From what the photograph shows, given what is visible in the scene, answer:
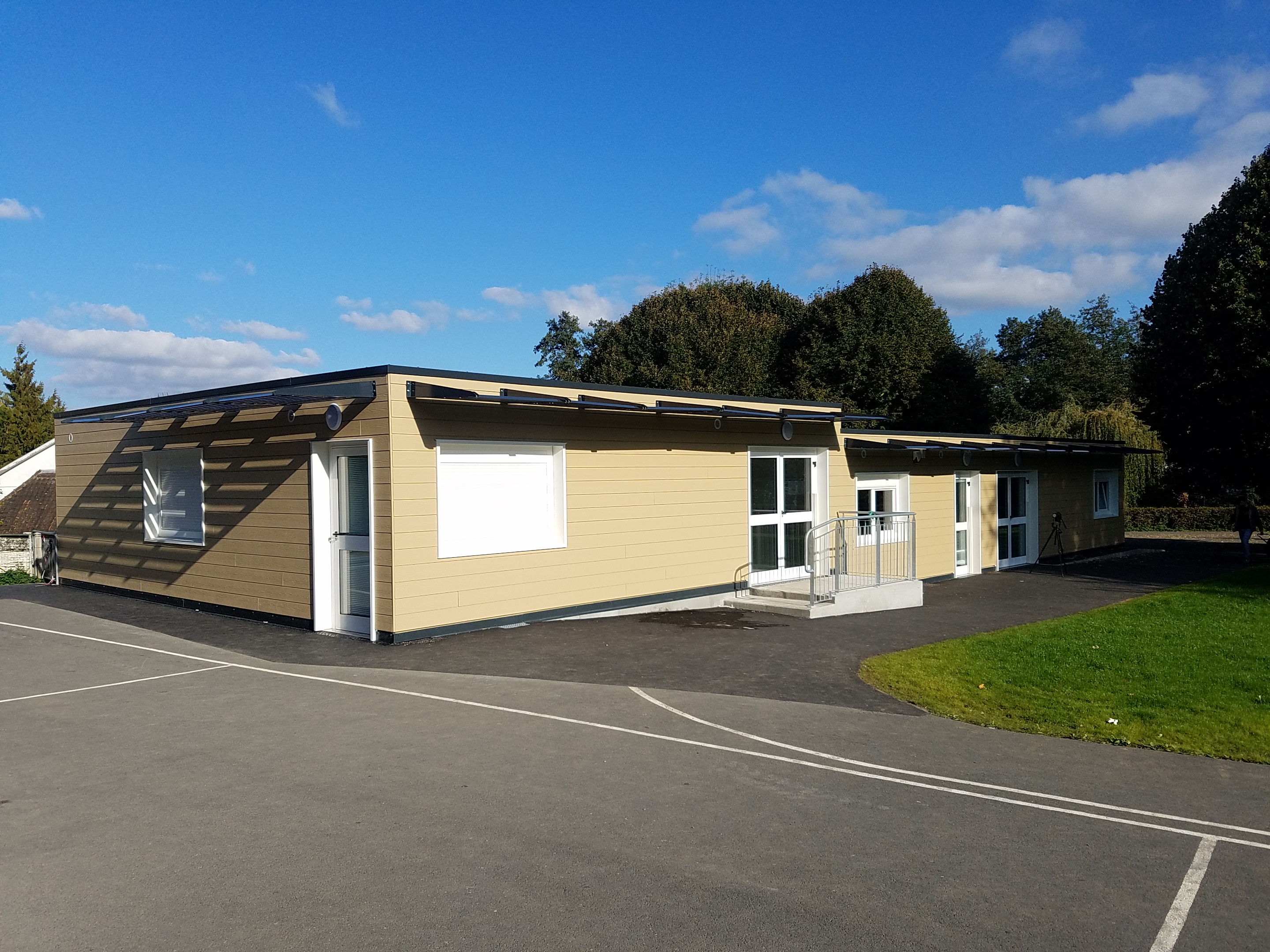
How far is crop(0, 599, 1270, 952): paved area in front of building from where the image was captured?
3768mm

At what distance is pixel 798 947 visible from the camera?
3.58 meters

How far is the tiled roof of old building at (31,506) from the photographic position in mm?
23250

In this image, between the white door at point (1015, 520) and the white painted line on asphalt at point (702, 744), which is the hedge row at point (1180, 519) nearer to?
the white door at point (1015, 520)

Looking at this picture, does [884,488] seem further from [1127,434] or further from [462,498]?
[1127,434]

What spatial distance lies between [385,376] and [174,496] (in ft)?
18.9

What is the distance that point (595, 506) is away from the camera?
41.6 ft

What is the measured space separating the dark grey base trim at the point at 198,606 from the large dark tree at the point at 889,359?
2670 centimetres

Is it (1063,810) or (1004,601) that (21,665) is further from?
(1004,601)

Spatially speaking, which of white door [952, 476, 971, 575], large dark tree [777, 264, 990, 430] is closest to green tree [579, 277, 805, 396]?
large dark tree [777, 264, 990, 430]

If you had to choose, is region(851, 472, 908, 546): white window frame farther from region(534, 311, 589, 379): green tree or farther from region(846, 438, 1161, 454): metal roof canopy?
region(534, 311, 589, 379): green tree

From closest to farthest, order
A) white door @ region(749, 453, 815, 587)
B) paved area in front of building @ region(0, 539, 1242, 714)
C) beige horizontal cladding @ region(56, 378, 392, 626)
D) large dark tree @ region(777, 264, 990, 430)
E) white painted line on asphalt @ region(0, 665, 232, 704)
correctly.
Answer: white painted line on asphalt @ region(0, 665, 232, 704) < paved area in front of building @ region(0, 539, 1242, 714) < beige horizontal cladding @ region(56, 378, 392, 626) < white door @ region(749, 453, 815, 587) < large dark tree @ region(777, 264, 990, 430)

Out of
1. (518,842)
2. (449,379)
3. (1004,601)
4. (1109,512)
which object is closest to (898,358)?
(1109,512)

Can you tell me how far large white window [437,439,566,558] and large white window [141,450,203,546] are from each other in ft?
15.0

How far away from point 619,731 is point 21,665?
21.8ft
